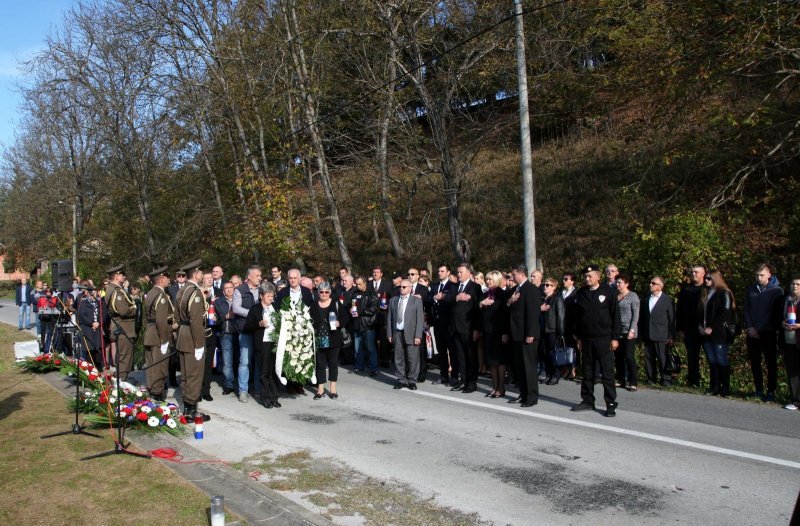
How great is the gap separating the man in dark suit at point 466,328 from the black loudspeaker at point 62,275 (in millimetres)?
6038

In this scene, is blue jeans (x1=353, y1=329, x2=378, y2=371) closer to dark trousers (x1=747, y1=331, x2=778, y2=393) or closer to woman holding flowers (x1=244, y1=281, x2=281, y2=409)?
woman holding flowers (x1=244, y1=281, x2=281, y2=409)

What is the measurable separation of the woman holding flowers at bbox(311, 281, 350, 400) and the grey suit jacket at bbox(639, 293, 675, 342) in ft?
17.2

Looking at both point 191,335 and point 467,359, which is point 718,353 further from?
point 191,335

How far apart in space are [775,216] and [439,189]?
309 inches

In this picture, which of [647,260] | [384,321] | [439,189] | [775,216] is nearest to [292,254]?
[439,189]

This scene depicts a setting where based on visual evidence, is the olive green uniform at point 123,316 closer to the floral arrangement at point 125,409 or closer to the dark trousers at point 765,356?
the floral arrangement at point 125,409

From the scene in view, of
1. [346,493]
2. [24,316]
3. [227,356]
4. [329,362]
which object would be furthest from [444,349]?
[24,316]

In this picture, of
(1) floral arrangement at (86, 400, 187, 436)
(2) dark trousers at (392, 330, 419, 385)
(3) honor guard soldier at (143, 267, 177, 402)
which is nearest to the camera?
(1) floral arrangement at (86, 400, 187, 436)

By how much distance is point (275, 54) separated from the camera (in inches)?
867

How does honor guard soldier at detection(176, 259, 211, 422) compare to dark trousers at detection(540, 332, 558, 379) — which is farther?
dark trousers at detection(540, 332, 558, 379)

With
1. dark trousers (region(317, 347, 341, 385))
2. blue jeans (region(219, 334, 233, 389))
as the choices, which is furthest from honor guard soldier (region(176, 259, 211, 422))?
dark trousers (region(317, 347, 341, 385))

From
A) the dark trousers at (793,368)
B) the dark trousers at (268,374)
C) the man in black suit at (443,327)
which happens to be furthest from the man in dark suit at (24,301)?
the dark trousers at (793,368)

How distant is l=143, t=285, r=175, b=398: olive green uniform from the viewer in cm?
993

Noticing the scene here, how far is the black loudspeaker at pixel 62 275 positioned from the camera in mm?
9359
